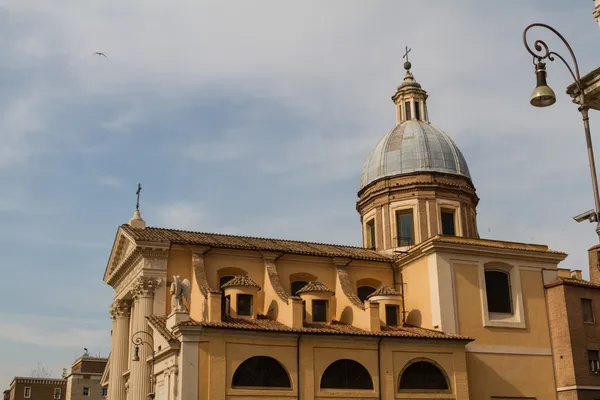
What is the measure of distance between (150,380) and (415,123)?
2076cm

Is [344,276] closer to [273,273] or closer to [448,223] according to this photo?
[273,273]

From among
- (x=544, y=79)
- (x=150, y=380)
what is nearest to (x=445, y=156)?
(x=150, y=380)

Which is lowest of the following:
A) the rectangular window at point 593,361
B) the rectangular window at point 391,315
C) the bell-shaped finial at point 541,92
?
the rectangular window at point 593,361

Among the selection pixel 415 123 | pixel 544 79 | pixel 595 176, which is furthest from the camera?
pixel 415 123

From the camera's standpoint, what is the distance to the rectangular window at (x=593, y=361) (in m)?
30.2

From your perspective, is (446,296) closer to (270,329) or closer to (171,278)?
(270,329)

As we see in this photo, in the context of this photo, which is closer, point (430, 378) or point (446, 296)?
point (430, 378)

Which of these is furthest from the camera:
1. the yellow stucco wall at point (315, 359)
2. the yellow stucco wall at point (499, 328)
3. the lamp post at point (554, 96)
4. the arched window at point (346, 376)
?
the yellow stucco wall at point (499, 328)

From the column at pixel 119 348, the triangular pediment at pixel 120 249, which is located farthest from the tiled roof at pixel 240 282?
the column at pixel 119 348

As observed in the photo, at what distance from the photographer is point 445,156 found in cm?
3888

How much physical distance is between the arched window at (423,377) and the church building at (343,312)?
44 millimetres

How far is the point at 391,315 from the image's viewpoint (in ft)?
99.3

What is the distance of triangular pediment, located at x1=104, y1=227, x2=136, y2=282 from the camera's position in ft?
105

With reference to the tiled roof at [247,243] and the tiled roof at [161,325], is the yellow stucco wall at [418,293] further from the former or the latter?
the tiled roof at [161,325]
